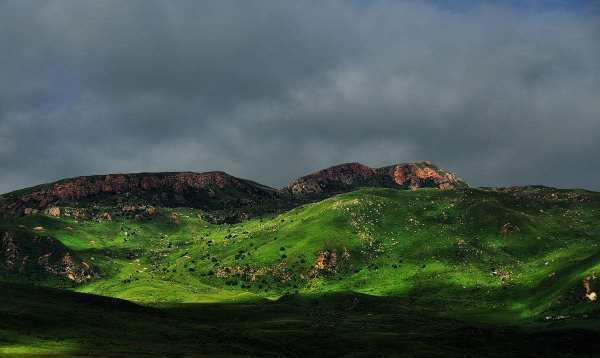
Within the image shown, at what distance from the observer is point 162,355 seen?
8588 centimetres

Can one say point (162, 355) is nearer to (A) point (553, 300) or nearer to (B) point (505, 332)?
(B) point (505, 332)

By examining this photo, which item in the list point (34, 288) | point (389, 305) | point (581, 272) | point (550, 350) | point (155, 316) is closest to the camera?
point (550, 350)

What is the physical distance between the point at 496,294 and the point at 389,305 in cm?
3416

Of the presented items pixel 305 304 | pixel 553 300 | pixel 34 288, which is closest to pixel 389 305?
pixel 305 304

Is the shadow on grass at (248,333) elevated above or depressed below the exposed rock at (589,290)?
below

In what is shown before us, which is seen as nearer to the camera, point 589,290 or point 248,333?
point 248,333

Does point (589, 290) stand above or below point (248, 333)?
above

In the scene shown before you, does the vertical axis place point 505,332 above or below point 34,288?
below

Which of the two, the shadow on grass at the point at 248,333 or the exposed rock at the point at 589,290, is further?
the exposed rock at the point at 589,290

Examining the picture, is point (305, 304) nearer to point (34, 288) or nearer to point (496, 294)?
point (496, 294)

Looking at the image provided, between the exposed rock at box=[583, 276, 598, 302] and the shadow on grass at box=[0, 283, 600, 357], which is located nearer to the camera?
the shadow on grass at box=[0, 283, 600, 357]

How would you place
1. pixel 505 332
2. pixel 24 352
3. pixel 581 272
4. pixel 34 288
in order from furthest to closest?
pixel 581 272
pixel 34 288
pixel 505 332
pixel 24 352

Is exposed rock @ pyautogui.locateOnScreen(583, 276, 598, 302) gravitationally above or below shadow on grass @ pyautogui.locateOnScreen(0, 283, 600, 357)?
above

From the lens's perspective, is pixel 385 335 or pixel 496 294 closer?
pixel 385 335
